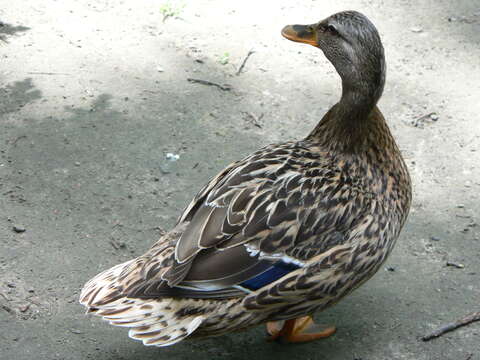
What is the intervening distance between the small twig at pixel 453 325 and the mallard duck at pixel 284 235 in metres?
0.55

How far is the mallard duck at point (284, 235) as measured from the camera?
3.47m

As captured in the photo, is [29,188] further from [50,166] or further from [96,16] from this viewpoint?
[96,16]

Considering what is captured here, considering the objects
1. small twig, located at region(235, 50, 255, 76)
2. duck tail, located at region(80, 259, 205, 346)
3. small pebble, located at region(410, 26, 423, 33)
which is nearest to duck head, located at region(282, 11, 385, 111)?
duck tail, located at region(80, 259, 205, 346)

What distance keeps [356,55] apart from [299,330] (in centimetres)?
145

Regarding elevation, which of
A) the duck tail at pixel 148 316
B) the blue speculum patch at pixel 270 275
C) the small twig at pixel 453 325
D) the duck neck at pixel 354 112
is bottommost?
the small twig at pixel 453 325

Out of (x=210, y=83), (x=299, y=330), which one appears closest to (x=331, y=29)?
(x=299, y=330)

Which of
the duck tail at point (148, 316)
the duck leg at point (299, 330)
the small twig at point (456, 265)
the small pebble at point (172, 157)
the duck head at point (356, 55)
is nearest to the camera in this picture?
the duck tail at point (148, 316)

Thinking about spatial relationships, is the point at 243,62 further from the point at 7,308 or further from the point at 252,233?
the point at 7,308

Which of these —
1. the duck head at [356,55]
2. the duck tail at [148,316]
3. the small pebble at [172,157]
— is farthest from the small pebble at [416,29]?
the duck tail at [148,316]

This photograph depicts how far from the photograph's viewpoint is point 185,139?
17.2 ft

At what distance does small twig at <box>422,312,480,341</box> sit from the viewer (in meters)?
3.94

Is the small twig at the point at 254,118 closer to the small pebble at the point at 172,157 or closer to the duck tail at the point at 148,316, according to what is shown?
the small pebble at the point at 172,157

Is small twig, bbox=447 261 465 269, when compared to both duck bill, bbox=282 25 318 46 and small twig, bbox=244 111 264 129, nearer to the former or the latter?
duck bill, bbox=282 25 318 46

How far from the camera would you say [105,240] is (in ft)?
14.6
